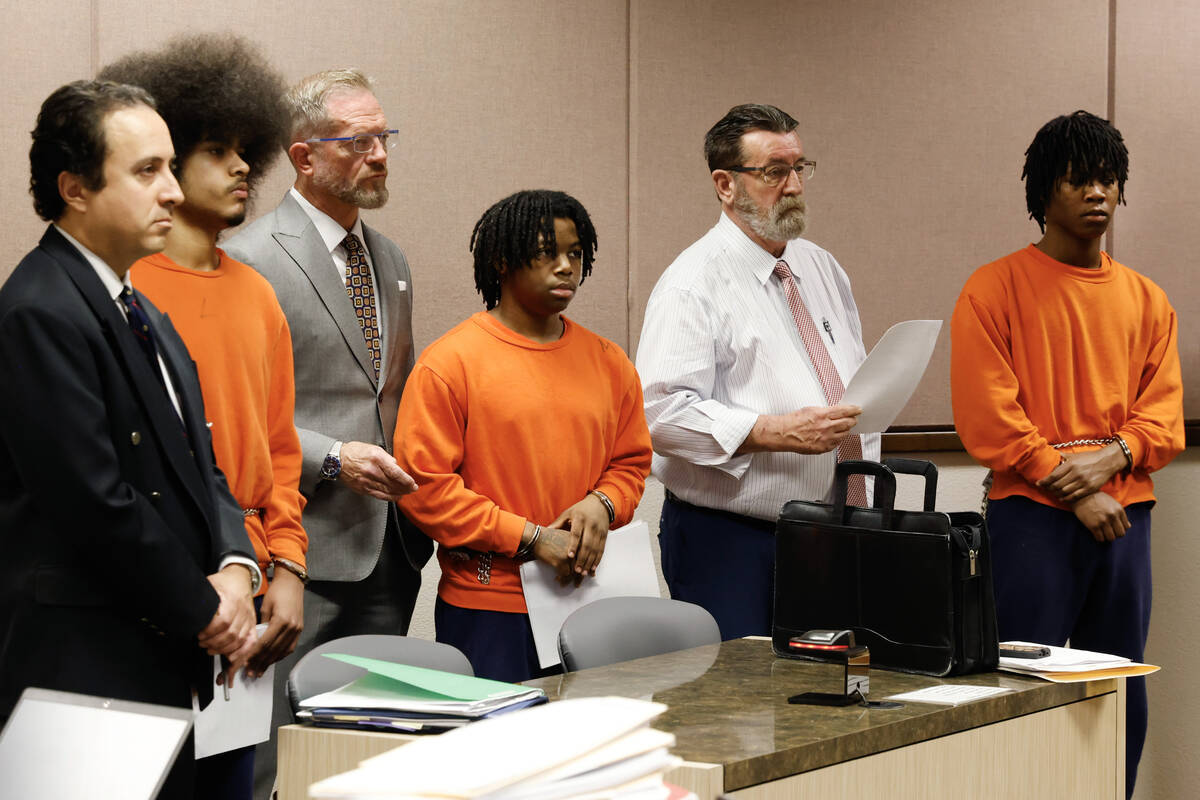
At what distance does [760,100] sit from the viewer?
435 cm

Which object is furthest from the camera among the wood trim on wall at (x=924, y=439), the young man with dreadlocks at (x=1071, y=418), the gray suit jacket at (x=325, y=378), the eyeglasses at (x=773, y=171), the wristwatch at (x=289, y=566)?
the wood trim on wall at (x=924, y=439)

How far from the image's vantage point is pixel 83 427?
6.01ft

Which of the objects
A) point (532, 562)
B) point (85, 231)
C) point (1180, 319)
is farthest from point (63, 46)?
point (1180, 319)

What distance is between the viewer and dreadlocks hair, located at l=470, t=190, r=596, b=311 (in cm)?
298

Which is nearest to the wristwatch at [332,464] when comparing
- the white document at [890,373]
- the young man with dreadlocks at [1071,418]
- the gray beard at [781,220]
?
the white document at [890,373]

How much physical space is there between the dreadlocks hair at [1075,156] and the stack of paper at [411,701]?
2.52 meters

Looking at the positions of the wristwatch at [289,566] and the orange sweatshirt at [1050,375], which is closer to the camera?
the wristwatch at [289,566]

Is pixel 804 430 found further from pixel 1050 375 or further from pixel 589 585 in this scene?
pixel 1050 375

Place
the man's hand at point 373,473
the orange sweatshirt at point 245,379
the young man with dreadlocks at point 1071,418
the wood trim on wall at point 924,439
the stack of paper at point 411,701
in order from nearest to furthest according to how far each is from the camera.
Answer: the stack of paper at point 411,701 → the orange sweatshirt at point 245,379 → the man's hand at point 373,473 → the young man with dreadlocks at point 1071,418 → the wood trim on wall at point 924,439

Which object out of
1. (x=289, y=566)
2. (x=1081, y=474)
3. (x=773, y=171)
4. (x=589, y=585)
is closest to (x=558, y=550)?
(x=589, y=585)

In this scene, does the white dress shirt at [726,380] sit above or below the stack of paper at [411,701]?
above

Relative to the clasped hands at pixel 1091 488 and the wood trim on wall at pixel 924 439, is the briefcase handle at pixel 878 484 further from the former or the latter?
the wood trim on wall at pixel 924 439

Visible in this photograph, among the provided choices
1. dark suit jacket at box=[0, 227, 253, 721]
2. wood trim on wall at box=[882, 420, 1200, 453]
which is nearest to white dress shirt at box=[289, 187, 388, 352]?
dark suit jacket at box=[0, 227, 253, 721]

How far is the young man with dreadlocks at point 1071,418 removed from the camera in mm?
3600
